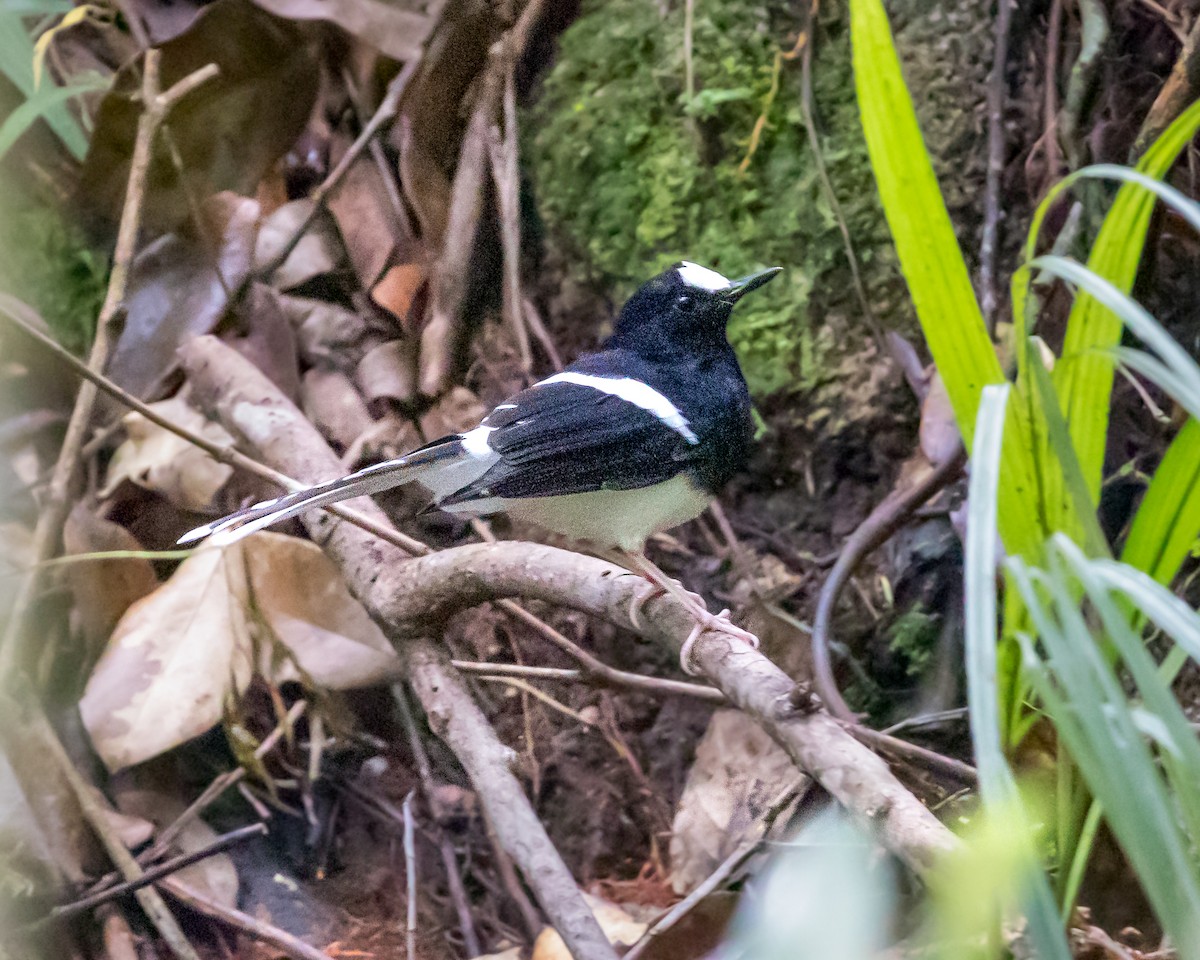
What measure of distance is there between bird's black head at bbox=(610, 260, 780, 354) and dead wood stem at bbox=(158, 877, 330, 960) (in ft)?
3.55

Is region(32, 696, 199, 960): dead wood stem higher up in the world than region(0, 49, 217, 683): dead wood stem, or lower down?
lower down

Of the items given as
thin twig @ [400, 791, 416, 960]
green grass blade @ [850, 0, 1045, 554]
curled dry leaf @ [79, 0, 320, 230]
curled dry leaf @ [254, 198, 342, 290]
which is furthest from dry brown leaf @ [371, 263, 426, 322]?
green grass blade @ [850, 0, 1045, 554]

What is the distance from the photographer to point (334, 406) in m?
2.17

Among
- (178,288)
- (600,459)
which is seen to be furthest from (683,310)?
(178,288)

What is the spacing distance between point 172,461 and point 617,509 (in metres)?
1.02

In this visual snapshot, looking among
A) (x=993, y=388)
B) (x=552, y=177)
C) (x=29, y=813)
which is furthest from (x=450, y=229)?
(x=993, y=388)

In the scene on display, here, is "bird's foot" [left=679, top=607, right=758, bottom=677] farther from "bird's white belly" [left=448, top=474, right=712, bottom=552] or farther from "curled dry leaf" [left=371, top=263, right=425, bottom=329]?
"curled dry leaf" [left=371, top=263, right=425, bottom=329]

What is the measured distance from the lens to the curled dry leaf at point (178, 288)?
2215 mm

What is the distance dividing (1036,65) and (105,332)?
1.92 m

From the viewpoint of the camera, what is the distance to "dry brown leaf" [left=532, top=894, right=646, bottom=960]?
55.7 inches

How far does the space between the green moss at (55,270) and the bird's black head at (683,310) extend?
53.1 inches

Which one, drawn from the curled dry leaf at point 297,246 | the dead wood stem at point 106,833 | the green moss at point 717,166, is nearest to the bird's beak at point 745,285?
the green moss at point 717,166

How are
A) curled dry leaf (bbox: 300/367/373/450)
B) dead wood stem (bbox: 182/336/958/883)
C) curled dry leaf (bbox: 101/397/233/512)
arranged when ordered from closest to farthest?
dead wood stem (bbox: 182/336/958/883), curled dry leaf (bbox: 101/397/233/512), curled dry leaf (bbox: 300/367/373/450)

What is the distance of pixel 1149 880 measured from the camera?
0.73m
